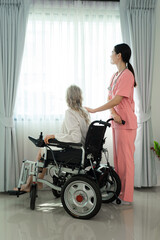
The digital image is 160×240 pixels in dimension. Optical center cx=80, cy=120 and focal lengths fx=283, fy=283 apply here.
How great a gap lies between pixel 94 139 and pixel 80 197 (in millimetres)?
543

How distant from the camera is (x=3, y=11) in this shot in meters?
3.29

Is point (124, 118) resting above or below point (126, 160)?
above

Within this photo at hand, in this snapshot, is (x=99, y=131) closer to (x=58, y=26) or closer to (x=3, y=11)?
(x=58, y=26)

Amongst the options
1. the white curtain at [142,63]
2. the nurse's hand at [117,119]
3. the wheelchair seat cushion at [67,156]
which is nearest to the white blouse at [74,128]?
the wheelchair seat cushion at [67,156]

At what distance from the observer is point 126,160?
293cm

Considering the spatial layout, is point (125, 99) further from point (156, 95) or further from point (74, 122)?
point (156, 95)

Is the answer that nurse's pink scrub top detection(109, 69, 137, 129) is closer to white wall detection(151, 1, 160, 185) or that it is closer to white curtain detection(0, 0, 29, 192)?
white wall detection(151, 1, 160, 185)

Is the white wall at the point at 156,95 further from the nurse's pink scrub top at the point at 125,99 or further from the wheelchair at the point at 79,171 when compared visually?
the wheelchair at the point at 79,171

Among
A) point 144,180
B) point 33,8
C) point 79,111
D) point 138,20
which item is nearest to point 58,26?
point 33,8

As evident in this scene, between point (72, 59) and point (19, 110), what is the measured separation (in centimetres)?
91

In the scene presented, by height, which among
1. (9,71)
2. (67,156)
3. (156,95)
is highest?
(9,71)

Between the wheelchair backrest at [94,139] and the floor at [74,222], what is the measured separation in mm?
609

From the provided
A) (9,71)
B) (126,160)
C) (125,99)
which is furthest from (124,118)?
(9,71)

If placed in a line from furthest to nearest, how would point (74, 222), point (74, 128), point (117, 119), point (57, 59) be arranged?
point (57, 59)
point (117, 119)
point (74, 128)
point (74, 222)
